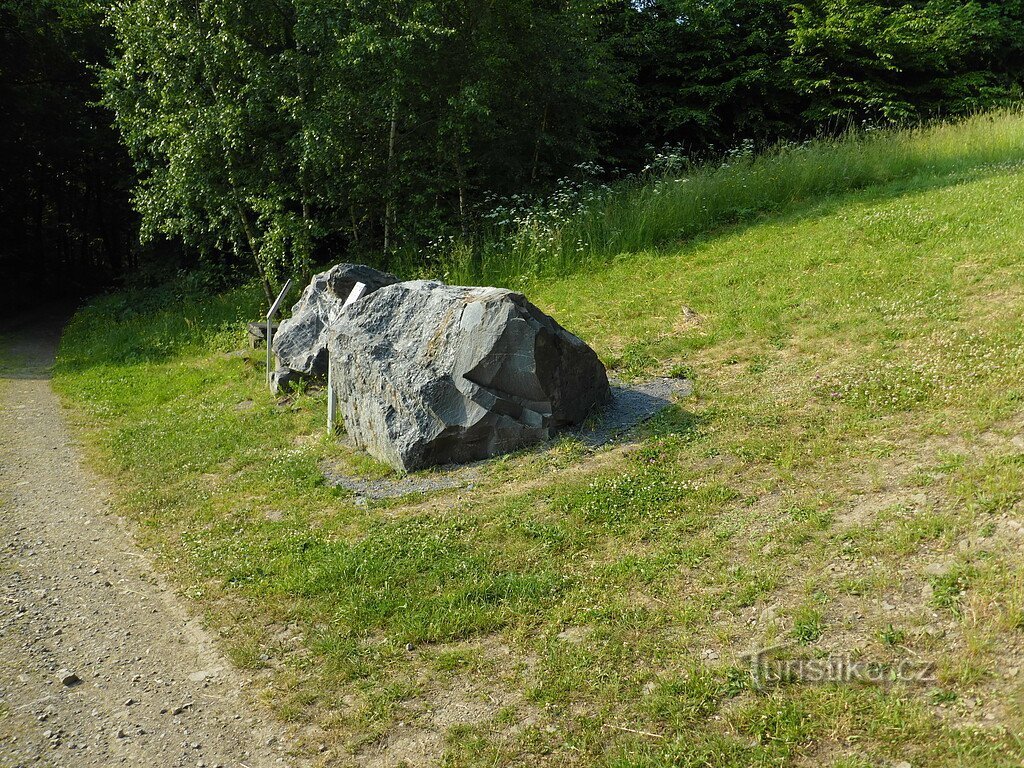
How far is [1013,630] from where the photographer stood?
3.61m

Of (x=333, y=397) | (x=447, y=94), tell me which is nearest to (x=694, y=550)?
(x=333, y=397)

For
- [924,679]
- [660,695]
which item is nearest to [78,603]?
[660,695]

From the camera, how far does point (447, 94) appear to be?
539 inches

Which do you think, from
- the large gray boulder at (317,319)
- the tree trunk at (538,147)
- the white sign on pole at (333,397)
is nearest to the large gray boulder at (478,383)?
the white sign on pole at (333,397)

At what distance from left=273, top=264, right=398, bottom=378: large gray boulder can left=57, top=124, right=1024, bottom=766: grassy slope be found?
742 mm

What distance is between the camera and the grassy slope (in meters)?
3.60

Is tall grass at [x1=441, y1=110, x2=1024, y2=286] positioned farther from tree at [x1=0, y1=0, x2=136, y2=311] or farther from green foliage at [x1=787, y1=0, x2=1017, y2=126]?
tree at [x1=0, y1=0, x2=136, y2=311]

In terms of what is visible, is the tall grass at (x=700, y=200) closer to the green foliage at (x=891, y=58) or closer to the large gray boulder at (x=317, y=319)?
the large gray boulder at (x=317, y=319)

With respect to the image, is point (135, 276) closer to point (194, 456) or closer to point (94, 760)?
point (194, 456)

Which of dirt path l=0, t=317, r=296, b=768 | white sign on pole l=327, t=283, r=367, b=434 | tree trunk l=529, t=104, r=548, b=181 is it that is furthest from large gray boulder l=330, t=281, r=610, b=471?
tree trunk l=529, t=104, r=548, b=181

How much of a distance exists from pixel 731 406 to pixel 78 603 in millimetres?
5337

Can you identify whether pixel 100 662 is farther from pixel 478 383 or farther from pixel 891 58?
pixel 891 58

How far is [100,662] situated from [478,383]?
3541mm

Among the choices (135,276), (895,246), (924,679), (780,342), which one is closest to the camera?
(924,679)
